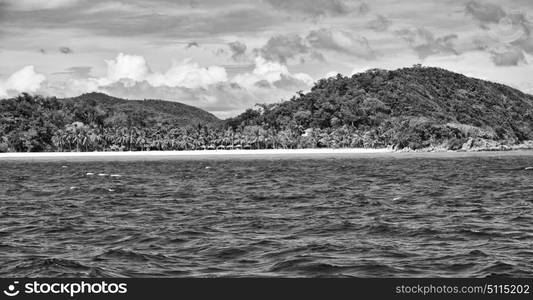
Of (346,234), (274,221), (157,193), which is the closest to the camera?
(346,234)

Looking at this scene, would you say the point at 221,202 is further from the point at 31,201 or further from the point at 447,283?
the point at 447,283

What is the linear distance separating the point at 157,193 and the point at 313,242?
102ft

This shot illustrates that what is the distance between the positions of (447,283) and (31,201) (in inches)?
1620

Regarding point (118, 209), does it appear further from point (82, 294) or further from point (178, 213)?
point (82, 294)

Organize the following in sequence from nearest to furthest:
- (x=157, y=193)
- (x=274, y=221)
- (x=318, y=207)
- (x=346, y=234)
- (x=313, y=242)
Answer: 1. (x=313, y=242)
2. (x=346, y=234)
3. (x=274, y=221)
4. (x=318, y=207)
5. (x=157, y=193)

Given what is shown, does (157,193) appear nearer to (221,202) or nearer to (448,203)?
(221,202)

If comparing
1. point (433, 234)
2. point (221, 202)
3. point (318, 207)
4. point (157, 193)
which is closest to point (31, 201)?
point (157, 193)

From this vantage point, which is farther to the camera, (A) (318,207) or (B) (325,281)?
(A) (318,207)

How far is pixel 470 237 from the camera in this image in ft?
95.6

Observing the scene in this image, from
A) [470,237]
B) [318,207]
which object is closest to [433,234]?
[470,237]

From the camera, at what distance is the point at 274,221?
1407 inches

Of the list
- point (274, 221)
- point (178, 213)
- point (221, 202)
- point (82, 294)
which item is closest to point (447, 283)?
point (82, 294)

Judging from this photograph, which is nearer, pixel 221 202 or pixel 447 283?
pixel 447 283

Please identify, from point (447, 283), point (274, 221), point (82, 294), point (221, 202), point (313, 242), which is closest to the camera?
Answer: point (82, 294)
